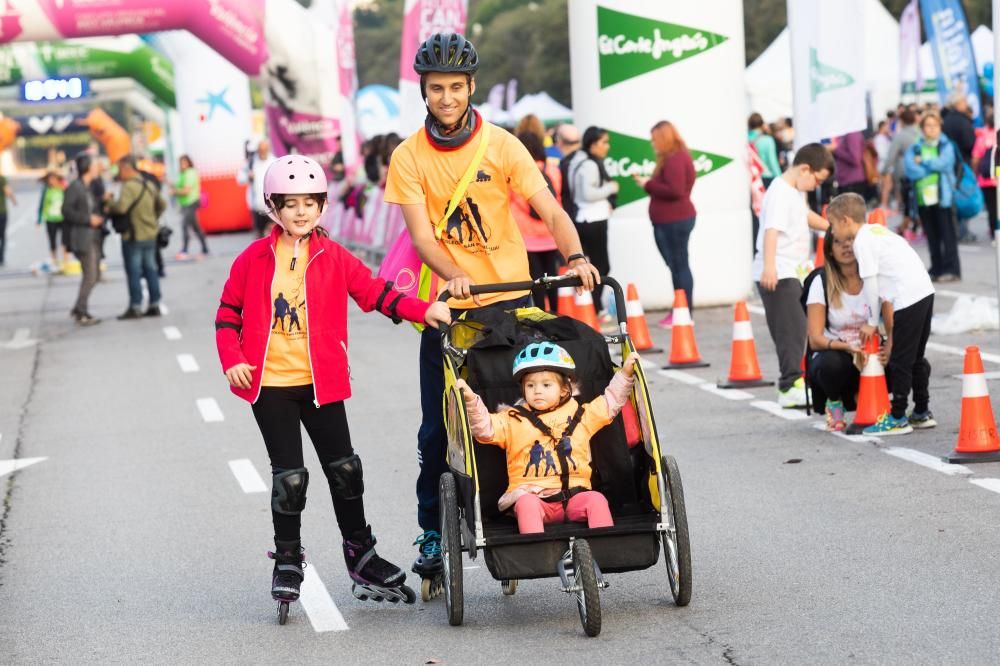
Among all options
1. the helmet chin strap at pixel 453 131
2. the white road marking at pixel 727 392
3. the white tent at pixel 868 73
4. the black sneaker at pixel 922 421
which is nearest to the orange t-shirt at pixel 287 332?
the helmet chin strap at pixel 453 131

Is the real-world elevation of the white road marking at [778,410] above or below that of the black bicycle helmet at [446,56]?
below

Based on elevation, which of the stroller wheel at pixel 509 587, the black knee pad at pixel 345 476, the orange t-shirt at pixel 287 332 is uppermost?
the orange t-shirt at pixel 287 332

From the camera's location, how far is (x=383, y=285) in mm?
6445

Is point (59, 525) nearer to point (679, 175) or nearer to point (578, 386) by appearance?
point (578, 386)

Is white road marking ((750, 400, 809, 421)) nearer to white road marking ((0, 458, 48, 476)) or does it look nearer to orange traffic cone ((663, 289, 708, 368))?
orange traffic cone ((663, 289, 708, 368))

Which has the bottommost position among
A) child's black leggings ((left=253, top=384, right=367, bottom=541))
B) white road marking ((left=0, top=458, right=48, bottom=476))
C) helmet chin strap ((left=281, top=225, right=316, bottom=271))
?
white road marking ((left=0, top=458, right=48, bottom=476))

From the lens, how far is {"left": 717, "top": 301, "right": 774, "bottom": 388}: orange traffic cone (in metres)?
12.4

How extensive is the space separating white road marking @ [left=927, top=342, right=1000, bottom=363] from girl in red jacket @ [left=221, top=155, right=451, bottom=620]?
Result: 7.51 m

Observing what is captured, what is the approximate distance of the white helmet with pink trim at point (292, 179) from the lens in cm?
634

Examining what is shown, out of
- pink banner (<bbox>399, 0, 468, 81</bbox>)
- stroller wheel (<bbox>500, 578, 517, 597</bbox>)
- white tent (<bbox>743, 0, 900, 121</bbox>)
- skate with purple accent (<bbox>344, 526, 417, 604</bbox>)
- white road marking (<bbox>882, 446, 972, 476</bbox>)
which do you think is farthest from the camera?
white tent (<bbox>743, 0, 900, 121</bbox>)

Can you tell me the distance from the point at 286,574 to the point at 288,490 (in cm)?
31

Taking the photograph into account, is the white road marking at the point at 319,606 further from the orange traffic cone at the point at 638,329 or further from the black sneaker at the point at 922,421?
the orange traffic cone at the point at 638,329

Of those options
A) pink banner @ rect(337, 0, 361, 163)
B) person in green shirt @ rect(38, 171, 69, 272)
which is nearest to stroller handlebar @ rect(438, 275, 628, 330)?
pink banner @ rect(337, 0, 361, 163)

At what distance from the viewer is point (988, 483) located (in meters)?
8.38
